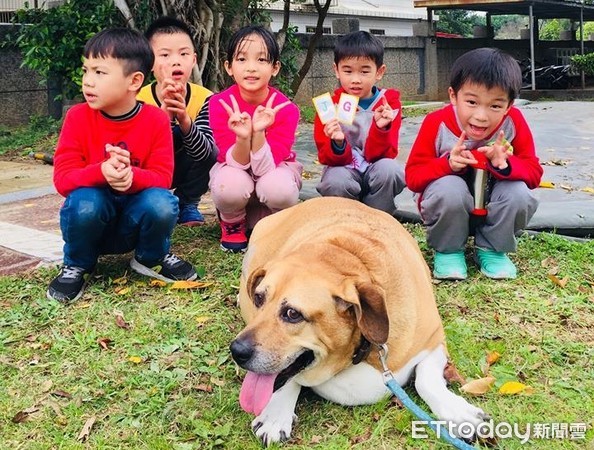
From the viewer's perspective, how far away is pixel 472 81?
3508mm

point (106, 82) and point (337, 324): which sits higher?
point (106, 82)

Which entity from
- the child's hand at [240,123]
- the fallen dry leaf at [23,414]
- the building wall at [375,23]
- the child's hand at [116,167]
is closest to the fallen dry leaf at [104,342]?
the fallen dry leaf at [23,414]

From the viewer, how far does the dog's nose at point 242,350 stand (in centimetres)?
212

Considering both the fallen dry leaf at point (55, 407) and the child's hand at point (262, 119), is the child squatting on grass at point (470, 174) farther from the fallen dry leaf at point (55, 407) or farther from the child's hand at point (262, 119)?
the fallen dry leaf at point (55, 407)

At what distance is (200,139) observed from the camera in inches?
173

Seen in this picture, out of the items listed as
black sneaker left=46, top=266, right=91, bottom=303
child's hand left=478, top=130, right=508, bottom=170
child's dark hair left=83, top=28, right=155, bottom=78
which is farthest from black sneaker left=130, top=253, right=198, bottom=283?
child's hand left=478, top=130, right=508, bottom=170

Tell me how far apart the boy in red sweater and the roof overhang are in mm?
13417

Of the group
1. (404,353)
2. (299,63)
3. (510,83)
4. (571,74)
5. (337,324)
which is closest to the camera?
(337,324)

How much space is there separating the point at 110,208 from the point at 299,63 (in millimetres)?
9884

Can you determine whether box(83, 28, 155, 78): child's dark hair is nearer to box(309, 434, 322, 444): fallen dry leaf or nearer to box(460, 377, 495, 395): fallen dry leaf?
box(309, 434, 322, 444): fallen dry leaf

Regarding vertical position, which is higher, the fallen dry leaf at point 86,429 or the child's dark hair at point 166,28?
the child's dark hair at point 166,28

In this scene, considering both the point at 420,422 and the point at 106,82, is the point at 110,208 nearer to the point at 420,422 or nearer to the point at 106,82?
the point at 106,82

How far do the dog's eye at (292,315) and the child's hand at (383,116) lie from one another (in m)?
2.21

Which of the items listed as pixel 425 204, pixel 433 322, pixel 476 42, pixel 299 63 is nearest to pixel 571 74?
pixel 476 42
